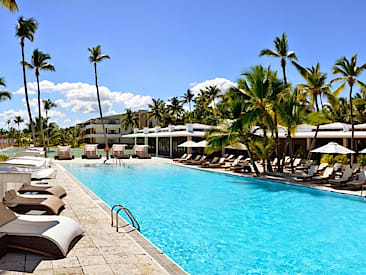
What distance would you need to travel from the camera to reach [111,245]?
225 inches

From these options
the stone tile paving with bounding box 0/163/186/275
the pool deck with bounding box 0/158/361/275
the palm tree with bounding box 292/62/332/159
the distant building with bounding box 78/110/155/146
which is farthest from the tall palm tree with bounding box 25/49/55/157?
the distant building with bounding box 78/110/155/146

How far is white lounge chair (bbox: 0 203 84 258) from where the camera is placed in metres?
4.95

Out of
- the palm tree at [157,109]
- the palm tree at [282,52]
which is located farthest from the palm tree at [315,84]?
the palm tree at [157,109]

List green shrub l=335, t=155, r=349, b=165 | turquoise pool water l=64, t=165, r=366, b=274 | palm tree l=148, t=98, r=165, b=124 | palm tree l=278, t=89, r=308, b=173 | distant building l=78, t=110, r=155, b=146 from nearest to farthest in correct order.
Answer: turquoise pool water l=64, t=165, r=366, b=274, palm tree l=278, t=89, r=308, b=173, green shrub l=335, t=155, r=349, b=165, palm tree l=148, t=98, r=165, b=124, distant building l=78, t=110, r=155, b=146

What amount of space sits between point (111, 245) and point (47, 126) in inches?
2287

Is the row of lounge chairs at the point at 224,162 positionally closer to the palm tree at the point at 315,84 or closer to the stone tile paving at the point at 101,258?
the palm tree at the point at 315,84

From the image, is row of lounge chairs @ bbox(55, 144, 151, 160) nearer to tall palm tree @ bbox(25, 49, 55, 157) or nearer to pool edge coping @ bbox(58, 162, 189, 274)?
tall palm tree @ bbox(25, 49, 55, 157)

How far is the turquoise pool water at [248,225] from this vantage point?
6.46 meters

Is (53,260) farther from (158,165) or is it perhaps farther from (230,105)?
(158,165)

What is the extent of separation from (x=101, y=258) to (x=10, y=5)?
10.4 meters

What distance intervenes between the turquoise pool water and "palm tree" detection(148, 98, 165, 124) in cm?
3597

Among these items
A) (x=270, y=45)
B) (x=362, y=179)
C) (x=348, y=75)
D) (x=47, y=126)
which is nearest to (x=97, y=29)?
(x=270, y=45)

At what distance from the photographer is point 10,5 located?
11430 mm

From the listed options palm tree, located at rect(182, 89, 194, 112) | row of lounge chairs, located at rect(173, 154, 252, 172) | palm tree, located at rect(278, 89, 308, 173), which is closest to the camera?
palm tree, located at rect(278, 89, 308, 173)
